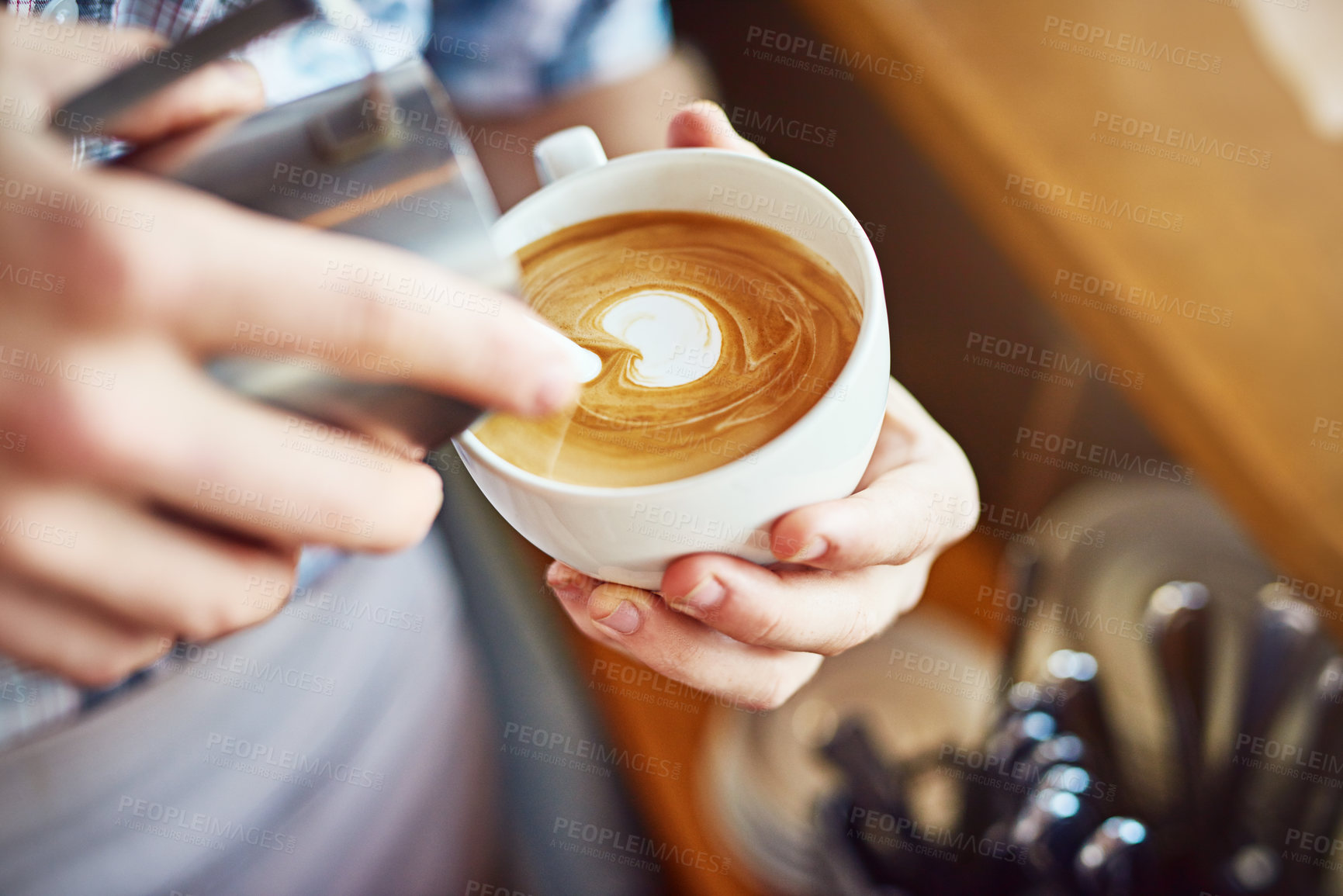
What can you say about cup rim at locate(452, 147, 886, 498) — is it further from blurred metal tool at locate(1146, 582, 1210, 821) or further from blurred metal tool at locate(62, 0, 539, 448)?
blurred metal tool at locate(1146, 582, 1210, 821)

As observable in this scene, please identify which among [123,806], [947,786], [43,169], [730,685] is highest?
[43,169]

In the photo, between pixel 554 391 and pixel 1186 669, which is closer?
pixel 554 391

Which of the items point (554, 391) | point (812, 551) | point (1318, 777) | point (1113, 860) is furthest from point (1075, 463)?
point (554, 391)

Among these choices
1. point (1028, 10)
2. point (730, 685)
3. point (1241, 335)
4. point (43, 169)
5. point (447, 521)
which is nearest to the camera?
point (43, 169)

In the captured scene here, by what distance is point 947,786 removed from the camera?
3.09 ft

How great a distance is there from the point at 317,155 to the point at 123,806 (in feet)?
1.75

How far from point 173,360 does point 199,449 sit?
3cm

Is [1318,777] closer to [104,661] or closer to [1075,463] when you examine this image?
[1075,463]

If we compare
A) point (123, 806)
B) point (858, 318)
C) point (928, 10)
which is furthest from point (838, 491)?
point (928, 10)

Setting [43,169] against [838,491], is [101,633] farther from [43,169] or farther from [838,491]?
[838,491]

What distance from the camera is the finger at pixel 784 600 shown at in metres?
0.38

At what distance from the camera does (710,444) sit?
15.7 inches

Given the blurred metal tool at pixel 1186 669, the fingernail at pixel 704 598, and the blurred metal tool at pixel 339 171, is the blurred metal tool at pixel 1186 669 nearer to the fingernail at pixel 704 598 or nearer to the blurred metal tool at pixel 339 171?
the fingernail at pixel 704 598

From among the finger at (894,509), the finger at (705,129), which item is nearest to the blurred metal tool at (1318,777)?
the finger at (894,509)
